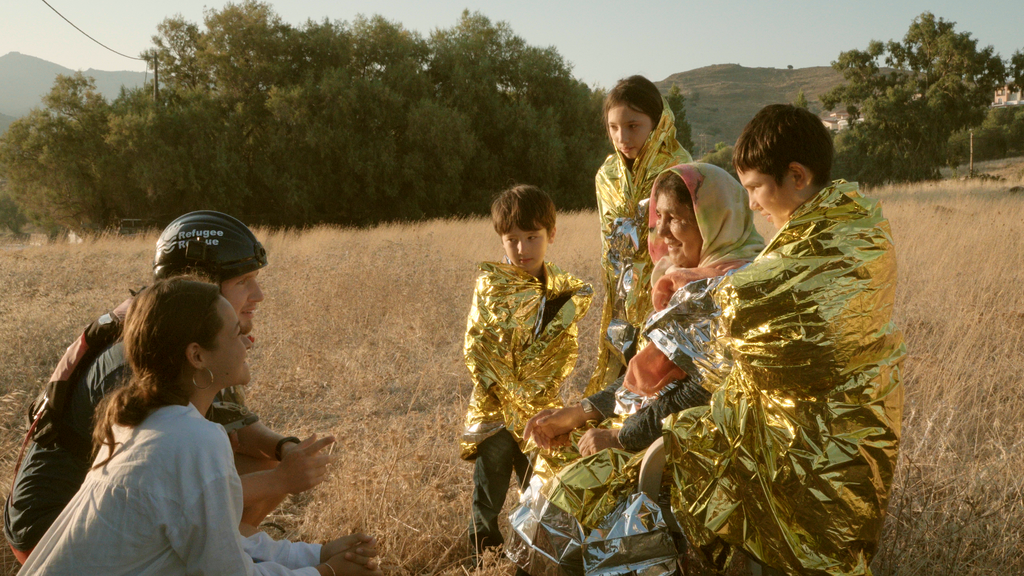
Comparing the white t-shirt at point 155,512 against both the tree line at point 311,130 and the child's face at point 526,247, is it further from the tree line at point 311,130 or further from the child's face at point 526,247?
the tree line at point 311,130

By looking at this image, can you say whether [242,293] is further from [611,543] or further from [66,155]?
[66,155]

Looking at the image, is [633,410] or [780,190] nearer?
[780,190]

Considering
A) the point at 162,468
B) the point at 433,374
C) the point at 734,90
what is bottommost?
the point at 433,374

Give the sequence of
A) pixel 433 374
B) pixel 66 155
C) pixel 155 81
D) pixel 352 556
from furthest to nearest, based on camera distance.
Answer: pixel 155 81 < pixel 66 155 < pixel 433 374 < pixel 352 556

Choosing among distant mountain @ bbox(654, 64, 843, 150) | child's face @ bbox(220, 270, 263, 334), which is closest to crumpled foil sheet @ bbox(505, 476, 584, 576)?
child's face @ bbox(220, 270, 263, 334)

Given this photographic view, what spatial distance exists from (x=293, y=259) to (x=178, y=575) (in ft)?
33.3

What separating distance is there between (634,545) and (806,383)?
2.13 ft

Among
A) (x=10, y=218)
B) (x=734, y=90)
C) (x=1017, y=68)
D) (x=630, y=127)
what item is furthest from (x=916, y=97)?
(x=734, y=90)

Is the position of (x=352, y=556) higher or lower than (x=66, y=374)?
lower

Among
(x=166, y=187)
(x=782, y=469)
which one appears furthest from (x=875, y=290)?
(x=166, y=187)

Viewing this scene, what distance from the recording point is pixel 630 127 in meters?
2.95

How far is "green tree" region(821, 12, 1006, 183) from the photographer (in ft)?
110

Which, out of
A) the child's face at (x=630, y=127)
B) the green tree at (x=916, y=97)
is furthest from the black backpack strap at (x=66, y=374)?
the green tree at (x=916, y=97)

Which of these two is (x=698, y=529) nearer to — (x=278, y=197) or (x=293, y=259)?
(x=293, y=259)
